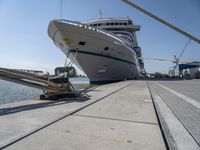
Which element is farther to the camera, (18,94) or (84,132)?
(18,94)

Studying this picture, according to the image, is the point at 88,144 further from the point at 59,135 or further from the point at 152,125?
the point at 152,125

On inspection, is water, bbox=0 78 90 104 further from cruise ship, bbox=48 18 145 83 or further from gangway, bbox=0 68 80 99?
cruise ship, bbox=48 18 145 83

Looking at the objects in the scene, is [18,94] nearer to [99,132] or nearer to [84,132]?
[84,132]

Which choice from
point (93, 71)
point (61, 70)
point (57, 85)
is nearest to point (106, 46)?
point (93, 71)

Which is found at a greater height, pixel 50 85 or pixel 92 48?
pixel 92 48

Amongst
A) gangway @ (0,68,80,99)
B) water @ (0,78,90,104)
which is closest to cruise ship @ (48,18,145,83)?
water @ (0,78,90,104)

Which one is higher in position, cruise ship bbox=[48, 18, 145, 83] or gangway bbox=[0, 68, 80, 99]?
cruise ship bbox=[48, 18, 145, 83]

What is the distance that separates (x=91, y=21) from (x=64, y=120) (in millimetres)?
30419

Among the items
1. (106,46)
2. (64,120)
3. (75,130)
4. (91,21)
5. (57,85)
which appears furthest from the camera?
(91,21)

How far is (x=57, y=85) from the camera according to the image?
7.60 m

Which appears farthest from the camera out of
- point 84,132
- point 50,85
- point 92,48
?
point 92,48

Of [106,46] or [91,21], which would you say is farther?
[91,21]

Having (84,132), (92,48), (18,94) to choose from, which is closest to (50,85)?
(84,132)

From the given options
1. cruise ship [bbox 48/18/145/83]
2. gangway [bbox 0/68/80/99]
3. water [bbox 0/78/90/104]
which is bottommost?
water [bbox 0/78/90/104]
